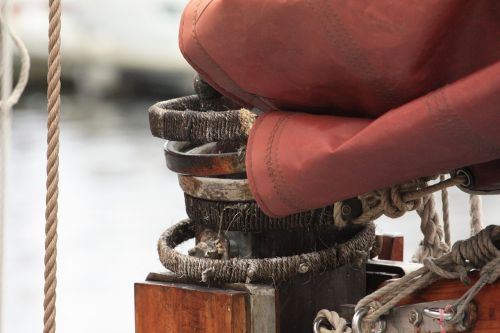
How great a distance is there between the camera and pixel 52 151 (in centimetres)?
132

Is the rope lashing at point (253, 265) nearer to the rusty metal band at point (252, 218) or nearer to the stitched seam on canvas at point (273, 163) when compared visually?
the rusty metal band at point (252, 218)

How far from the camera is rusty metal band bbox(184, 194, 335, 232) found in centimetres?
135

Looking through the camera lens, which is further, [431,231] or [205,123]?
[431,231]

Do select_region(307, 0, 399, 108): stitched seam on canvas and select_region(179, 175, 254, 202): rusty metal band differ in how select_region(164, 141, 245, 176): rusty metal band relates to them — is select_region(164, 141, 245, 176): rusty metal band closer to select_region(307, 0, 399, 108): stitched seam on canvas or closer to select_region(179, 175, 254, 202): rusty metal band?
select_region(179, 175, 254, 202): rusty metal band

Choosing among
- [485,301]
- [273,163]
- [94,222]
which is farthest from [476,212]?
[94,222]

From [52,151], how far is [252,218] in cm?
25

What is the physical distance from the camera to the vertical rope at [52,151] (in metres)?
1.31

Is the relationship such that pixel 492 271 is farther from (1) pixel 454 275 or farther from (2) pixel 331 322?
(2) pixel 331 322

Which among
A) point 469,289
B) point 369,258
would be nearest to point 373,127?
point 469,289

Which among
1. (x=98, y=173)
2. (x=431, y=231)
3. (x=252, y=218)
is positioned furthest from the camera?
(x=98, y=173)

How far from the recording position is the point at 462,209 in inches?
217

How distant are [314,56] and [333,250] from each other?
0.41 meters

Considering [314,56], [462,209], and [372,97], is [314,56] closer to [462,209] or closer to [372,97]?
[372,97]

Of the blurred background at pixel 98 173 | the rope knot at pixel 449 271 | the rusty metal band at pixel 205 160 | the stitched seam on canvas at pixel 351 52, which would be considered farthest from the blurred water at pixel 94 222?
the stitched seam on canvas at pixel 351 52
